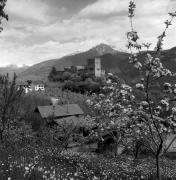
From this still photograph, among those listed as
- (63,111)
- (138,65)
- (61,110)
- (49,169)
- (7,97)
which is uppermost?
(138,65)

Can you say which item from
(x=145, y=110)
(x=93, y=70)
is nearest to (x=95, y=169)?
(x=145, y=110)

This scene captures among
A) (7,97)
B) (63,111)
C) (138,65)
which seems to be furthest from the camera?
(63,111)

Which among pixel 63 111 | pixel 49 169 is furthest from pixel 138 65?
pixel 63 111

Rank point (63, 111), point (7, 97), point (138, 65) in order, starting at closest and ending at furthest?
1. point (138, 65)
2. point (7, 97)
3. point (63, 111)

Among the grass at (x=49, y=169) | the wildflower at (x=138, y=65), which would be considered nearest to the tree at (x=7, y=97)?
the grass at (x=49, y=169)

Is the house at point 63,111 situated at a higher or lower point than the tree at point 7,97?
lower

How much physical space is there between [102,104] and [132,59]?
779 cm

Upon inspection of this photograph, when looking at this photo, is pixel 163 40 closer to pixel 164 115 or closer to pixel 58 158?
pixel 164 115

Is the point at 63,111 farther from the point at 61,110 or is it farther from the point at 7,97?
the point at 7,97

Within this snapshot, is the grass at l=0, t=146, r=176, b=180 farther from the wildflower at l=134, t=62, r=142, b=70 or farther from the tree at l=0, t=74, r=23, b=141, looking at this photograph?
the wildflower at l=134, t=62, r=142, b=70

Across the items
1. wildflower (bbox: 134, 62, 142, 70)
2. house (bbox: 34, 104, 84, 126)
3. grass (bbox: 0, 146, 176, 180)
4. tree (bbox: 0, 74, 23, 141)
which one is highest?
wildflower (bbox: 134, 62, 142, 70)

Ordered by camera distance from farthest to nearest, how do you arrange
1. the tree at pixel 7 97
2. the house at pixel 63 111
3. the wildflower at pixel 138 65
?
the house at pixel 63 111 → the tree at pixel 7 97 → the wildflower at pixel 138 65

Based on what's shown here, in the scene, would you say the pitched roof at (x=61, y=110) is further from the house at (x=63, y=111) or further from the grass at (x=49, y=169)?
the grass at (x=49, y=169)

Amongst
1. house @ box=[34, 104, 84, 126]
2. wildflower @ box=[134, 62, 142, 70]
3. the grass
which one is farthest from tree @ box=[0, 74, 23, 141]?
house @ box=[34, 104, 84, 126]
